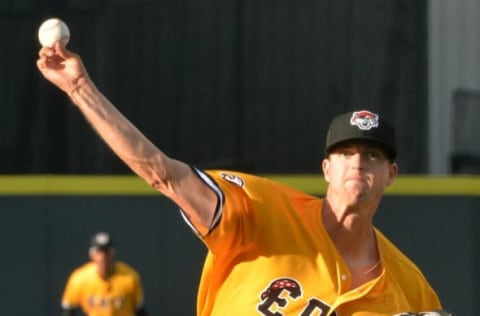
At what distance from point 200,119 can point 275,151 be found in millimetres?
683

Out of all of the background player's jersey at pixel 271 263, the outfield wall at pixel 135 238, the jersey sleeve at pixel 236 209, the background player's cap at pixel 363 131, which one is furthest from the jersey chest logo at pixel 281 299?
the outfield wall at pixel 135 238

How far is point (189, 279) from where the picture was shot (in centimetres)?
984

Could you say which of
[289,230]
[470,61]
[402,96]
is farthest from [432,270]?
[289,230]

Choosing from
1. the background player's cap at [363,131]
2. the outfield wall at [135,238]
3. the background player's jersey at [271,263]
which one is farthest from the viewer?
the outfield wall at [135,238]

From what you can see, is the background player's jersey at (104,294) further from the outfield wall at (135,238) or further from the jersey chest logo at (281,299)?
the jersey chest logo at (281,299)

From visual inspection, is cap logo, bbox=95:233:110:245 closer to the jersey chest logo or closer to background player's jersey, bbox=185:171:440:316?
background player's jersey, bbox=185:171:440:316

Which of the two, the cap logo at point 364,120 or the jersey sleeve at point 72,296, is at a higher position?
the cap logo at point 364,120

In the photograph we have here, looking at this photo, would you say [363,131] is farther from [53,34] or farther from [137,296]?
[137,296]

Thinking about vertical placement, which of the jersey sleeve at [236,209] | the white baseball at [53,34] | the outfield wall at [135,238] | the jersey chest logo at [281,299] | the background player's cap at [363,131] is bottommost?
the outfield wall at [135,238]

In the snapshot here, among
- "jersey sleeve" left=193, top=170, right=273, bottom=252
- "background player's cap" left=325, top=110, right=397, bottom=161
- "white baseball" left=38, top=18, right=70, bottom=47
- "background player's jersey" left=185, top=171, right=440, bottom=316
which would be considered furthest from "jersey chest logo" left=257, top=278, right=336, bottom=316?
"white baseball" left=38, top=18, right=70, bottom=47

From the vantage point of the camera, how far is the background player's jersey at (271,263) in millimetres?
3227

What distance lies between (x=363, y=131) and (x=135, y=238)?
6.62 metres

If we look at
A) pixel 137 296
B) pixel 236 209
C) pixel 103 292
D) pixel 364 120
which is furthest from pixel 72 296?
pixel 236 209

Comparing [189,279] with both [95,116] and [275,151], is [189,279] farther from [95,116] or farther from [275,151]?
[95,116]
